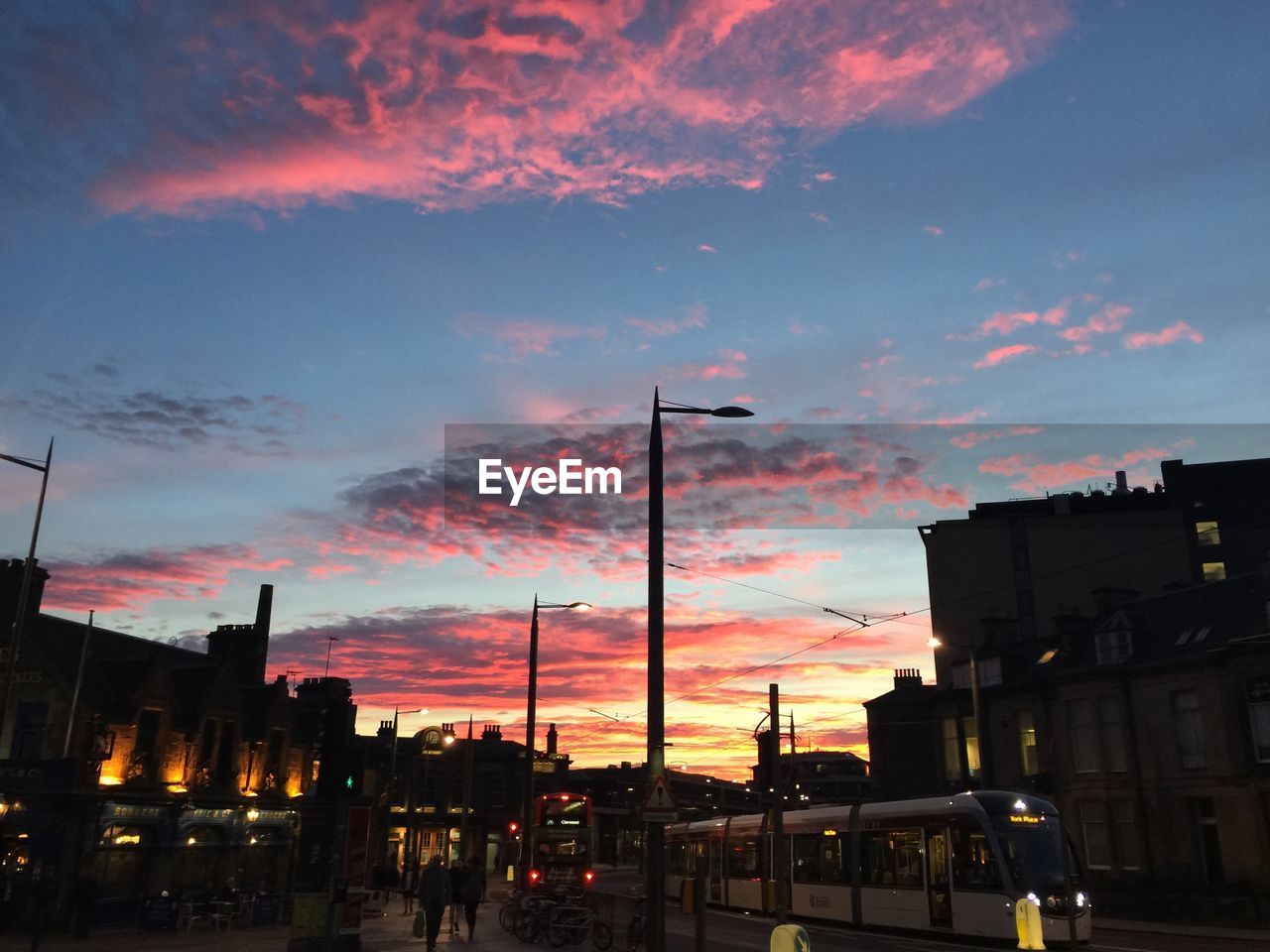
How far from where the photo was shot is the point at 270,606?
50.6 metres

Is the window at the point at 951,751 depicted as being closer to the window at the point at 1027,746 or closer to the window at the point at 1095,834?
the window at the point at 1027,746

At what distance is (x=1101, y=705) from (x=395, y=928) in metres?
28.8

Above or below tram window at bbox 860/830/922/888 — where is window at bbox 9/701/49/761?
above

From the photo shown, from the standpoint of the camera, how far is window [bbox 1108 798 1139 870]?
38.9 m

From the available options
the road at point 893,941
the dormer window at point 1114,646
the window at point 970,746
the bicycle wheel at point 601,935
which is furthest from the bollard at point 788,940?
the window at point 970,746

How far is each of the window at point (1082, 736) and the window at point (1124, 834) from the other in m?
1.61

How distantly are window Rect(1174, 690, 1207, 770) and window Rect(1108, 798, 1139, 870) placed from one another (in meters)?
3.11

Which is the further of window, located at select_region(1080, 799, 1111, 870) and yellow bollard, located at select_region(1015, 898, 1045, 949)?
window, located at select_region(1080, 799, 1111, 870)

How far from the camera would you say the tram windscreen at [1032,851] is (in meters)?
21.7

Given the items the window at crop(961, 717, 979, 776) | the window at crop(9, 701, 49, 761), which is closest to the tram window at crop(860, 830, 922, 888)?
the window at crop(961, 717, 979, 776)

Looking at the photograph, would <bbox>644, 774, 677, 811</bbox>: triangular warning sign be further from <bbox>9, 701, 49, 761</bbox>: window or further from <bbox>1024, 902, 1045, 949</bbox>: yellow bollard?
<bbox>9, 701, 49, 761</bbox>: window

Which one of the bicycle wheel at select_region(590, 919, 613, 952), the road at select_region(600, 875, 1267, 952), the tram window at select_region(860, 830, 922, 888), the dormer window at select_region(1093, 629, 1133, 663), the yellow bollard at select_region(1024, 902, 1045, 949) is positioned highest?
the dormer window at select_region(1093, 629, 1133, 663)

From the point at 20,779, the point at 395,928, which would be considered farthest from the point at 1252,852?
the point at 20,779

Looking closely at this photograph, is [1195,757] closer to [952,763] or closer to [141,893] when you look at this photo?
[952,763]
